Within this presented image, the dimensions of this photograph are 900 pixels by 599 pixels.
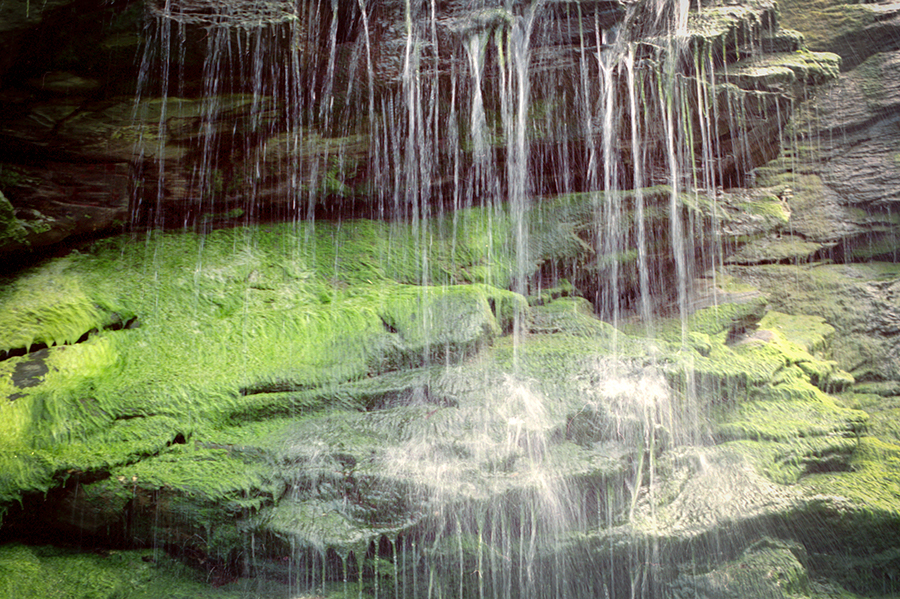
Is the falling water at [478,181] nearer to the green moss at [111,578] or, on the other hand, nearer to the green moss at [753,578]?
the green moss at [111,578]

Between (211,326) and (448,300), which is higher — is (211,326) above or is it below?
below

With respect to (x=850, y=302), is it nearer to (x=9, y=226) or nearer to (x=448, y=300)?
(x=448, y=300)

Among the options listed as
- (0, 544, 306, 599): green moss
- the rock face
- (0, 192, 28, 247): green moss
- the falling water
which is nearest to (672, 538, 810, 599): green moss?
the rock face

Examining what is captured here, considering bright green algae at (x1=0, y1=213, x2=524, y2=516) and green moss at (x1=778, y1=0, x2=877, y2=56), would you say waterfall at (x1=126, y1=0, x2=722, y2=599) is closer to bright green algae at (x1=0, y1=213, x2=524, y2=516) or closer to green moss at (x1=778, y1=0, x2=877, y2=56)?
bright green algae at (x1=0, y1=213, x2=524, y2=516)

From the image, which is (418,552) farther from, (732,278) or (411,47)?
(732,278)

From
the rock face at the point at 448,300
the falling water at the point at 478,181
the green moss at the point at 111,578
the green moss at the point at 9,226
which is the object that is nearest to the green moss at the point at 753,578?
the rock face at the point at 448,300

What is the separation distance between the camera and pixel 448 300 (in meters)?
5.49

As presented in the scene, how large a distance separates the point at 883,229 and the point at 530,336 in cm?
525

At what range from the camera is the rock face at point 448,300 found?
3.87m

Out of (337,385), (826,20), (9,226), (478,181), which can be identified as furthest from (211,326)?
Result: (826,20)

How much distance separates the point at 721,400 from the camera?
5.00m

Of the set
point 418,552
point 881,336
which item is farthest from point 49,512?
point 881,336

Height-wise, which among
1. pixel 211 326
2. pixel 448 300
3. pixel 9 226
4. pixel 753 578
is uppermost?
pixel 9 226

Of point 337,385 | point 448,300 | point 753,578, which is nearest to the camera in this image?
point 753,578
